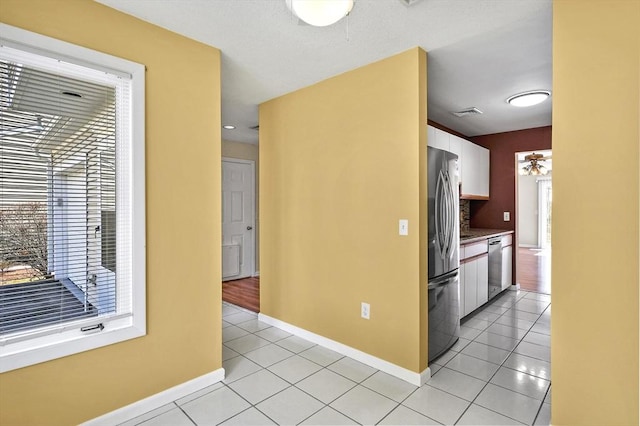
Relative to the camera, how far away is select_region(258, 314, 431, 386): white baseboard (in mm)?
2420

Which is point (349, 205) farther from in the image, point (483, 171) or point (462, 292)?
point (483, 171)

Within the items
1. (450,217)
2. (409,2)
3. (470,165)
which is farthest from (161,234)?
(470,165)

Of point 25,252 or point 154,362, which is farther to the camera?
point 154,362

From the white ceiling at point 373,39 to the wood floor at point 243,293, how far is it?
2.65 metres

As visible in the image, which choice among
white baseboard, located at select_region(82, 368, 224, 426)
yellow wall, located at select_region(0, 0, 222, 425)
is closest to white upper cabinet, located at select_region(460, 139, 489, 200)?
yellow wall, located at select_region(0, 0, 222, 425)

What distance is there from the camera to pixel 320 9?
1525mm

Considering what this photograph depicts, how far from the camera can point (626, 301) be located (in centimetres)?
161

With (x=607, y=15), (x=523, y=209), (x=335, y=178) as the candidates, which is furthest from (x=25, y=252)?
(x=523, y=209)

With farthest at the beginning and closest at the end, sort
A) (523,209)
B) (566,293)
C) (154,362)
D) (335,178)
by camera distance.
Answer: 1. (523,209)
2. (335,178)
3. (154,362)
4. (566,293)

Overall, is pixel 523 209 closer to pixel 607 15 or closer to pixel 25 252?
pixel 607 15

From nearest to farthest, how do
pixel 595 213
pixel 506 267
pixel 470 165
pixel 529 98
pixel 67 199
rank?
pixel 595 213, pixel 67 199, pixel 529 98, pixel 470 165, pixel 506 267

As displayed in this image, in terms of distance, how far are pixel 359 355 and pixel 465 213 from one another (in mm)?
3583

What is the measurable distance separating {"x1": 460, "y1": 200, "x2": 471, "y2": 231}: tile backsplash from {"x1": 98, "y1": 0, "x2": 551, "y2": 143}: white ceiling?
7.43 ft

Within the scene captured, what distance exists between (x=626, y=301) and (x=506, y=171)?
12.6 feet
